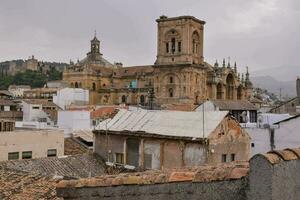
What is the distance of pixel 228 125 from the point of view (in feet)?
63.0

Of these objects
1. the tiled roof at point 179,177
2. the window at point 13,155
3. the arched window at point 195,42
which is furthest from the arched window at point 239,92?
the tiled roof at point 179,177

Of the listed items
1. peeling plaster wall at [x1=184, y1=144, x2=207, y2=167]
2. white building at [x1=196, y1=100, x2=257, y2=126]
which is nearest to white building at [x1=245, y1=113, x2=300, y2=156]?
peeling plaster wall at [x1=184, y1=144, x2=207, y2=167]

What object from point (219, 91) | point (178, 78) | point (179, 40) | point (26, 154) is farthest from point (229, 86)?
point (26, 154)

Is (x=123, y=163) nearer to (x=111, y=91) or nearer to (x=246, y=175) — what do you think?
(x=246, y=175)

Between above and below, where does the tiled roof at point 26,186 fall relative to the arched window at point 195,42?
below

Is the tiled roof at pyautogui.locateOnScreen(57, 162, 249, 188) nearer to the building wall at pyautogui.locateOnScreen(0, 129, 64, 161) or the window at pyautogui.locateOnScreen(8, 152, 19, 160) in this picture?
the building wall at pyautogui.locateOnScreen(0, 129, 64, 161)

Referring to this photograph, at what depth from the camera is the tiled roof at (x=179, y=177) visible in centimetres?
510

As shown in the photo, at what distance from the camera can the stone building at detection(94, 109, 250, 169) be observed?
1844 centimetres

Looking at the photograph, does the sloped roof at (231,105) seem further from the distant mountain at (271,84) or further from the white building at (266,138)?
the distant mountain at (271,84)

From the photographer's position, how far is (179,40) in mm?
70938

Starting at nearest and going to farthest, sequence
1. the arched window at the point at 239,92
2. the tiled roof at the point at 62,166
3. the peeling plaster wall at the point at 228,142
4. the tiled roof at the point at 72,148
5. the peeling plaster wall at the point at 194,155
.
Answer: the peeling plaster wall at the point at 194,155
the peeling plaster wall at the point at 228,142
the tiled roof at the point at 62,166
the tiled roof at the point at 72,148
the arched window at the point at 239,92

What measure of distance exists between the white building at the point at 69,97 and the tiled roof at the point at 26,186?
49.2 meters

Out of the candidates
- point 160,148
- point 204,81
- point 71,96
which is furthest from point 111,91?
point 160,148

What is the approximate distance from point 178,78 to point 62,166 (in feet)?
170
